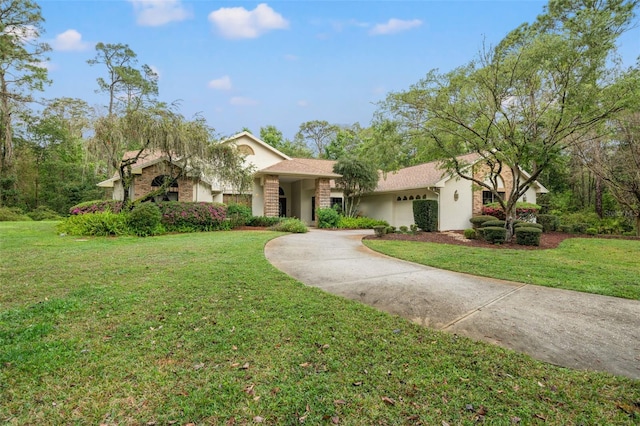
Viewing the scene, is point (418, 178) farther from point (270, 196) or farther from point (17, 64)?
point (17, 64)

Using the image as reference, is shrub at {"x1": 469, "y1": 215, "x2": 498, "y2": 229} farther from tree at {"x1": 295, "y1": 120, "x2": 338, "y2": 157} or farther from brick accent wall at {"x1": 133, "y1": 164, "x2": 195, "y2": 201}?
tree at {"x1": 295, "y1": 120, "x2": 338, "y2": 157}

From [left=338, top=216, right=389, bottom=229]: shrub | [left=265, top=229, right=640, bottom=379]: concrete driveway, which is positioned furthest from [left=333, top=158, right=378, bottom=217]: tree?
[left=265, top=229, right=640, bottom=379]: concrete driveway

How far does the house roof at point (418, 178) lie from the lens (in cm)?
1669

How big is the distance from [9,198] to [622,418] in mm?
33882

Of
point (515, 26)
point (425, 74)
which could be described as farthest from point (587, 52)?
point (425, 74)

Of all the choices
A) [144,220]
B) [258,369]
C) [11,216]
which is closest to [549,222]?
[258,369]

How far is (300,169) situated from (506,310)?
16.0 m

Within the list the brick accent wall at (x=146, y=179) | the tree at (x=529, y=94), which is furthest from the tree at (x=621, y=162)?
the brick accent wall at (x=146, y=179)

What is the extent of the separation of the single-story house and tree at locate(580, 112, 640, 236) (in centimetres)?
369

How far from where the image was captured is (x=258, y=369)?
9.09ft

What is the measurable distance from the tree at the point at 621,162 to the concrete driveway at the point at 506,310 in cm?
1246

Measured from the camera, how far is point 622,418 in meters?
2.18

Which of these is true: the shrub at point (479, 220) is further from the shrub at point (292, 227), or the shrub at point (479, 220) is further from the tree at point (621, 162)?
the shrub at point (292, 227)

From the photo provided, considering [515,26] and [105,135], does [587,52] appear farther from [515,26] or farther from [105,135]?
[105,135]
